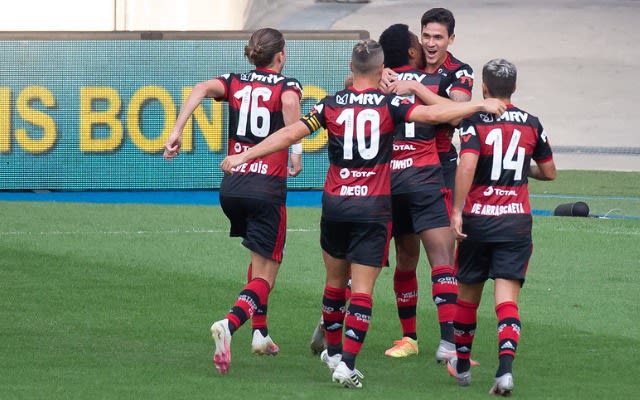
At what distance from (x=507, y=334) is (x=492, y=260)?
17.3 inches

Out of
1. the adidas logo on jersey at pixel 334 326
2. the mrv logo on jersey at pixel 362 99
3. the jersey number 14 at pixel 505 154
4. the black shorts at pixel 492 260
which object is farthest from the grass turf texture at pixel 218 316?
the mrv logo on jersey at pixel 362 99

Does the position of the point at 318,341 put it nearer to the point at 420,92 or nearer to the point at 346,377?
the point at 346,377

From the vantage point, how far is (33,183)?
58.4 feet

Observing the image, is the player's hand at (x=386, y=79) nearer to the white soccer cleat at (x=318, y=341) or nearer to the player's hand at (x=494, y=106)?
the player's hand at (x=494, y=106)

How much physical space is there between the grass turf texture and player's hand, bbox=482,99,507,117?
61.4 inches

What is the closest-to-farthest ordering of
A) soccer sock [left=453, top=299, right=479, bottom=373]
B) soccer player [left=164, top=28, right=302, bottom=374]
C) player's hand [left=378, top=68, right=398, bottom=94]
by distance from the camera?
soccer sock [left=453, top=299, right=479, bottom=373] → player's hand [left=378, top=68, right=398, bottom=94] → soccer player [left=164, top=28, right=302, bottom=374]

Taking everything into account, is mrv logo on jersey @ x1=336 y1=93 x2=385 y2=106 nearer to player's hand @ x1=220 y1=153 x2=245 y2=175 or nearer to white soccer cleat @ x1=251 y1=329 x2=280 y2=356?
player's hand @ x1=220 y1=153 x2=245 y2=175

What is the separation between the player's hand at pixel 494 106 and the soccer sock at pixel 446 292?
1.44 meters

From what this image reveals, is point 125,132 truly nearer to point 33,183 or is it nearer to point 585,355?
point 33,183

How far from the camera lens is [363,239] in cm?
766

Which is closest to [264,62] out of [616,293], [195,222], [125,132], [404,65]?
[404,65]

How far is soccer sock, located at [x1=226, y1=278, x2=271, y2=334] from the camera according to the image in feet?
26.5

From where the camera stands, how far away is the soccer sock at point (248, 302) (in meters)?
8.06

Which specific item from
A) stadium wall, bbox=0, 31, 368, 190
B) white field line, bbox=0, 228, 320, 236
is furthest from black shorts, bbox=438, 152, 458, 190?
stadium wall, bbox=0, 31, 368, 190
